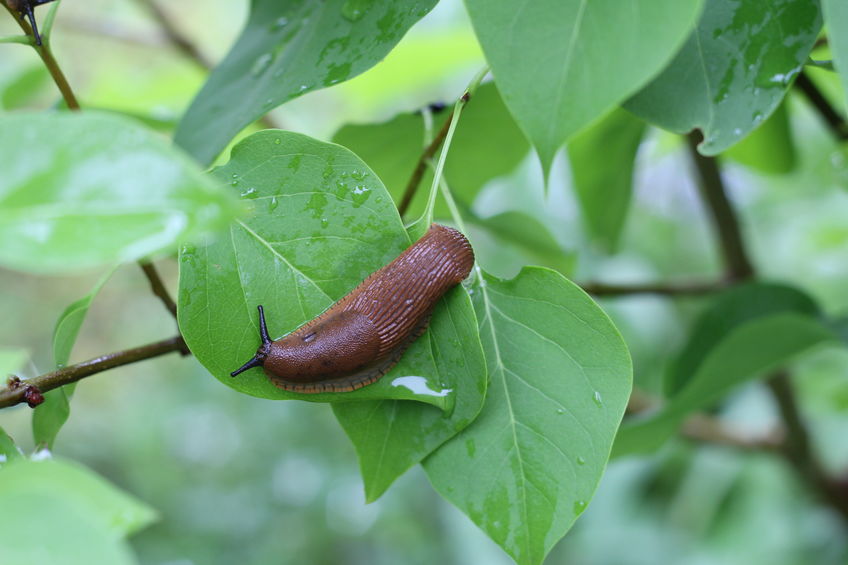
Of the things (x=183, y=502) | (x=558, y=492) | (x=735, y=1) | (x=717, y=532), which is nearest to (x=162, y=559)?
(x=183, y=502)

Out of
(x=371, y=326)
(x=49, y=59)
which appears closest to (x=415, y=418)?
(x=371, y=326)

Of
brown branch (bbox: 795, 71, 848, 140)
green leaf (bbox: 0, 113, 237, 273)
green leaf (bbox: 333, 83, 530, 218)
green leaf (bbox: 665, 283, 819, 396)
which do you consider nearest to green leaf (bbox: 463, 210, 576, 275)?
green leaf (bbox: 333, 83, 530, 218)

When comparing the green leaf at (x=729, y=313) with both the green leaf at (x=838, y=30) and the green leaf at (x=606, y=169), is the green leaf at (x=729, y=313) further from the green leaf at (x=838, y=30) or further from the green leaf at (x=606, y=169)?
the green leaf at (x=838, y=30)

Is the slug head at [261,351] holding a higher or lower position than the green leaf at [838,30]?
lower

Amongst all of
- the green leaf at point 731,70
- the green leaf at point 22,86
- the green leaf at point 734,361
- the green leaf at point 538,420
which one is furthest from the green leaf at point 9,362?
the green leaf at point 22,86

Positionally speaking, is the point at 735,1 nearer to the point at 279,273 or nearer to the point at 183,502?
the point at 279,273
